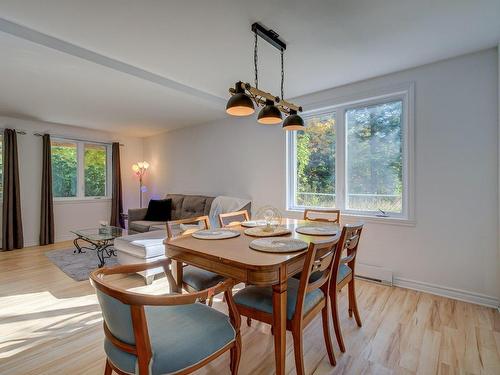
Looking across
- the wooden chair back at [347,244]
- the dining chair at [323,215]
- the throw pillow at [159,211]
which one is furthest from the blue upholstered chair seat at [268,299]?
the throw pillow at [159,211]

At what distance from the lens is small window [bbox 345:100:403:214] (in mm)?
2969

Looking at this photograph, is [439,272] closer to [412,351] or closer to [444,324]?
[444,324]

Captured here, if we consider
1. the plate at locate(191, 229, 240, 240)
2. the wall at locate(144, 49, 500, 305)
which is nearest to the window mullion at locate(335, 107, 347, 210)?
the wall at locate(144, 49, 500, 305)

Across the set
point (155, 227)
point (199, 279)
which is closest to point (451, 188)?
point (199, 279)

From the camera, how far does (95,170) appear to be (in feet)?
18.4

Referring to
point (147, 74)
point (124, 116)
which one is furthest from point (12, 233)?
point (147, 74)

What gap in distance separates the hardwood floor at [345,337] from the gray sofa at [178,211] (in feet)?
5.43

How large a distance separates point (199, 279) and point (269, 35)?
200 cm

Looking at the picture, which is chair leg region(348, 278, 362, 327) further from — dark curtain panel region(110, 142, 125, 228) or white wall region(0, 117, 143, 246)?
white wall region(0, 117, 143, 246)

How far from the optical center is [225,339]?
118 cm

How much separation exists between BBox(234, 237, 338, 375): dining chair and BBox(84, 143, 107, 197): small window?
5.21 m

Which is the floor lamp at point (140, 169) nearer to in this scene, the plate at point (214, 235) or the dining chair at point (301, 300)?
the plate at point (214, 235)

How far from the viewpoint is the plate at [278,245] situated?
1.48 meters

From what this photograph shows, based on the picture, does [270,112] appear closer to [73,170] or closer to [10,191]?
[10,191]
